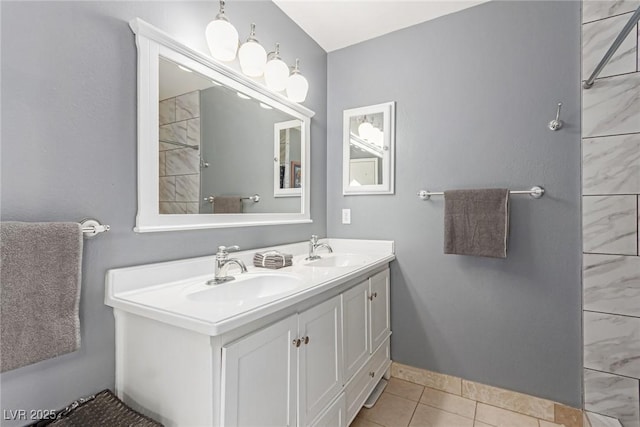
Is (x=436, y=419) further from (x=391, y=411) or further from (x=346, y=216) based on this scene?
(x=346, y=216)

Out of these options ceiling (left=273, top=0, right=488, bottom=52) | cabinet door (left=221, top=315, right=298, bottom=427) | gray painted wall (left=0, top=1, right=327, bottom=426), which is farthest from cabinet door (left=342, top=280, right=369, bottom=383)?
ceiling (left=273, top=0, right=488, bottom=52)

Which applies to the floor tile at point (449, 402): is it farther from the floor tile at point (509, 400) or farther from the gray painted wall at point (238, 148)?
the gray painted wall at point (238, 148)

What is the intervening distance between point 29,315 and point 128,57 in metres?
0.89

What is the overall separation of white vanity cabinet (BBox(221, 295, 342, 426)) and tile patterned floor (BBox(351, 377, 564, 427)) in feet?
1.73

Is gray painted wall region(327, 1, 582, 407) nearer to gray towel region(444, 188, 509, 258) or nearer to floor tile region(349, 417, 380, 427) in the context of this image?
gray towel region(444, 188, 509, 258)

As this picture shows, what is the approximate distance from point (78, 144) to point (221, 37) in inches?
29.6

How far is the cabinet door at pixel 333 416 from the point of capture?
1212mm

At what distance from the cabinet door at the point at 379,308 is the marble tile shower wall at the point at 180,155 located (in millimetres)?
1061

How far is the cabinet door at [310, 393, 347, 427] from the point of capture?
121 cm

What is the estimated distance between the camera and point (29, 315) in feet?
2.64

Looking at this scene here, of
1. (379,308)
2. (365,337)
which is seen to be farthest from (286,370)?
(379,308)

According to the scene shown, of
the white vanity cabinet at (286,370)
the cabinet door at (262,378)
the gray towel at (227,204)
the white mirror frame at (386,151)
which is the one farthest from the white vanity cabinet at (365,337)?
the gray towel at (227,204)

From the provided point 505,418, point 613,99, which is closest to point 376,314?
point 505,418

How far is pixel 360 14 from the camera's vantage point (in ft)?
6.25
